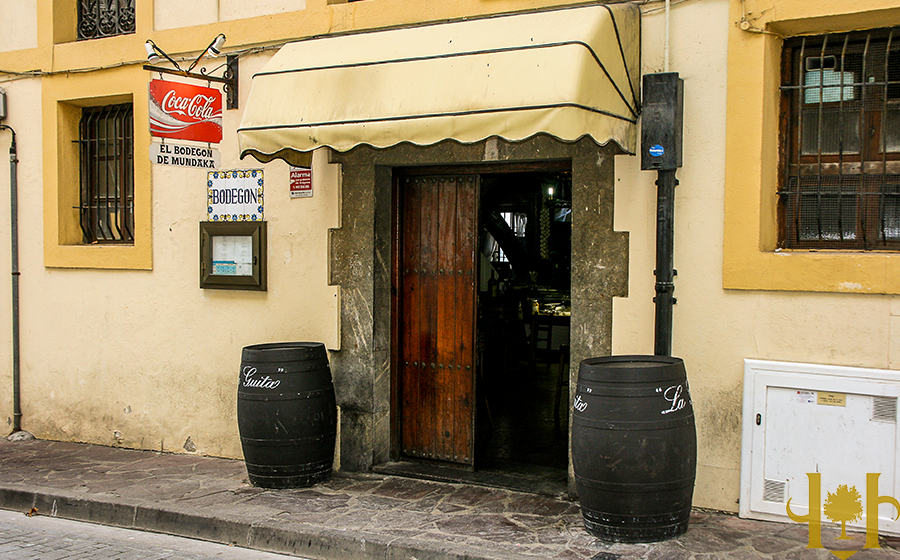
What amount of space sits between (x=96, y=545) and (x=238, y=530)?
2.99ft

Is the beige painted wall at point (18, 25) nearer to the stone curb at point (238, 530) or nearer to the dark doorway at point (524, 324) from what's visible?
the stone curb at point (238, 530)

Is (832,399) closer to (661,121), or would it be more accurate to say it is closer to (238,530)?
(661,121)

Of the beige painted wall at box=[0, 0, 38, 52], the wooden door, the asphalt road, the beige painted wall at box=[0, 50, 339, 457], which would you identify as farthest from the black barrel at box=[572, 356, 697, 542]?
the beige painted wall at box=[0, 0, 38, 52]

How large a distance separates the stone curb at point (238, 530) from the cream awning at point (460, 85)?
7.87 ft

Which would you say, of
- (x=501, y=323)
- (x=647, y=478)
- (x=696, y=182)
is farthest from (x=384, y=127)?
(x=501, y=323)

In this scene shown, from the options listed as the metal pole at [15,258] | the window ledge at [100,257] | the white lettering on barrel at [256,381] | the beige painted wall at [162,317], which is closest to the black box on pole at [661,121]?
the beige painted wall at [162,317]

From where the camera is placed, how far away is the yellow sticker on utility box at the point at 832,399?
4.66 m

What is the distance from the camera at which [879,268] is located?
15.1 feet

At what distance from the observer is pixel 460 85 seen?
4.75 m

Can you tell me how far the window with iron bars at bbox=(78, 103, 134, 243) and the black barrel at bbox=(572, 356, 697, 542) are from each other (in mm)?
4899

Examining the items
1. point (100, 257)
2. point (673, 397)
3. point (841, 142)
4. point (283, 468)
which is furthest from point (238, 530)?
point (841, 142)

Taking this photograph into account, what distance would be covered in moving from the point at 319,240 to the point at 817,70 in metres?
3.75

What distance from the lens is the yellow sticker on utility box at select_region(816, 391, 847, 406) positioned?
4664 millimetres

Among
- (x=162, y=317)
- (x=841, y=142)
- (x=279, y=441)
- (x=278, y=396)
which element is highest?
(x=841, y=142)
